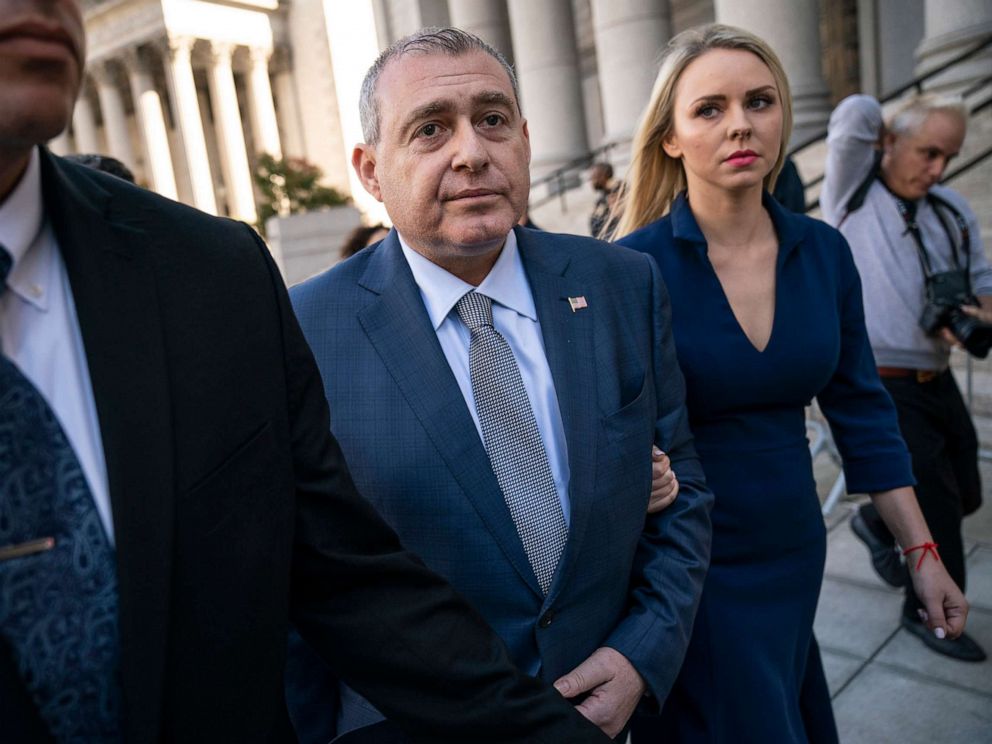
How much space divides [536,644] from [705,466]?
80 cm

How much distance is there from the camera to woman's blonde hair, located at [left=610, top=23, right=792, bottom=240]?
7.36ft

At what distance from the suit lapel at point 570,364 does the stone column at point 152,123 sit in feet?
119

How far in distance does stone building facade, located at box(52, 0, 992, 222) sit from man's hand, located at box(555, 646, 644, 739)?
28.5 ft

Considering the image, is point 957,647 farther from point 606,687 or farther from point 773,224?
point 606,687

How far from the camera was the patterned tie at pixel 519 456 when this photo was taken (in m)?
1.67

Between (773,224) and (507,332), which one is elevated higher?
(773,224)

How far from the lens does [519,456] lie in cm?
168

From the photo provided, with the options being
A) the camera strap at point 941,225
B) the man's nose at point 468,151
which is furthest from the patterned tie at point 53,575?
the camera strap at point 941,225

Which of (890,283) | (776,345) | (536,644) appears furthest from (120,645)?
(890,283)

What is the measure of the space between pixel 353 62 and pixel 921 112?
108ft

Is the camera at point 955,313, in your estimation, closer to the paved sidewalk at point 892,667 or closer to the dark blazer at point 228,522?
the paved sidewalk at point 892,667

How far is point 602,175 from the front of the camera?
900 cm

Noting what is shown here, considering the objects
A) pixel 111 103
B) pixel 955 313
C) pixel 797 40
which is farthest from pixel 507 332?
pixel 111 103

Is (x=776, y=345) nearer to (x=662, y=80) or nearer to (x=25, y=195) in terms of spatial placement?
(x=662, y=80)
